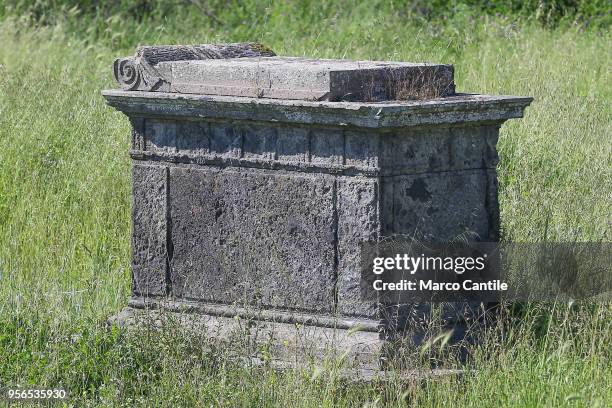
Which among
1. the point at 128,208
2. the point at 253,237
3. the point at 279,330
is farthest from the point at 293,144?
the point at 128,208

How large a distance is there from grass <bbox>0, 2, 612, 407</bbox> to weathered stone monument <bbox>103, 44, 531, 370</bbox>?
0.37 meters

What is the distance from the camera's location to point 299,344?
499 cm

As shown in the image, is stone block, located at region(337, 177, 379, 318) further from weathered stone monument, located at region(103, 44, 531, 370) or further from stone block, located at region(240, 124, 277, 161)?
stone block, located at region(240, 124, 277, 161)

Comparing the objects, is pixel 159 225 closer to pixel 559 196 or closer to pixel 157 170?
pixel 157 170

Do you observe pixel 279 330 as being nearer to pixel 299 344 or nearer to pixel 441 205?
pixel 299 344

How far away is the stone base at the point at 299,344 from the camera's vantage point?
186 inches

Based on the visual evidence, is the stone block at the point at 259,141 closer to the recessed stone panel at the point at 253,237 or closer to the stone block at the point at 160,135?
the recessed stone panel at the point at 253,237

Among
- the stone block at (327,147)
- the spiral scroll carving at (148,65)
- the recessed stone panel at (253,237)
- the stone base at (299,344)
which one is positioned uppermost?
the spiral scroll carving at (148,65)

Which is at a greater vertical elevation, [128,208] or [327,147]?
[327,147]

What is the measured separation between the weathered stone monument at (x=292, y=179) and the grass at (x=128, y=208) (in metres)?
0.37

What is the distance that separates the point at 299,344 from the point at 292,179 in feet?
2.32

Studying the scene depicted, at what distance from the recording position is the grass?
4602 millimetres

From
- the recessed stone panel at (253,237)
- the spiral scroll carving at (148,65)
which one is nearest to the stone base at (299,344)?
the recessed stone panel at (253,237)

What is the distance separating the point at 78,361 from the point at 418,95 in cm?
185
